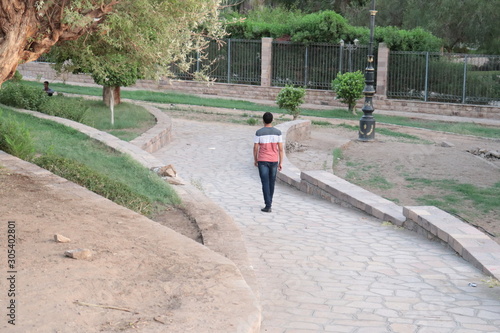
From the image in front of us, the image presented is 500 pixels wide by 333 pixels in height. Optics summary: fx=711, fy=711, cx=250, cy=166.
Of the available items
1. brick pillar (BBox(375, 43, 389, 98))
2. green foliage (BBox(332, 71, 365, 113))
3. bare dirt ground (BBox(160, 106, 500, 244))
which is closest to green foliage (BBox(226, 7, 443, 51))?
brick pillar (BBox(375, 43, 389, 98))

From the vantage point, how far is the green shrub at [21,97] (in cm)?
1711

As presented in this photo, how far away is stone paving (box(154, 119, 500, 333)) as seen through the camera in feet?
20.5

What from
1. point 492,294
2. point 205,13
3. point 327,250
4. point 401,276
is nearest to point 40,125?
point 205,13

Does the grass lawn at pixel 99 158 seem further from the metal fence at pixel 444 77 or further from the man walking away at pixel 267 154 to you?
the metal fence at pixel 444 77

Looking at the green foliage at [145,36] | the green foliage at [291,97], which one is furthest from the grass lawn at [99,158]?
the green foliage at [291,97]

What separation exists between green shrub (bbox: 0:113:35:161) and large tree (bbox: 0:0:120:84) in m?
2.88

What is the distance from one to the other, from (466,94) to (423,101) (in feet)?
5.25

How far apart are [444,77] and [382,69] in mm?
2433

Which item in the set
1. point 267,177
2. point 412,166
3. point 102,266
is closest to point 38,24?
point 102,266

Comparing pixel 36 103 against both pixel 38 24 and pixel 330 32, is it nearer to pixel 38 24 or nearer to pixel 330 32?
pixel 38 24

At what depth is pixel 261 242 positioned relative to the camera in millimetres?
8852

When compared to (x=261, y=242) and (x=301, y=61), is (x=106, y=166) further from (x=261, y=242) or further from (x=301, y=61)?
(x=301, y=61)

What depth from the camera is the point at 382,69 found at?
92.4 feet

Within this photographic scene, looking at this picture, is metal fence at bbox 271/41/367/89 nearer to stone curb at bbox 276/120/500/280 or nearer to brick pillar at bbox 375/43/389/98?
brick pillar at bbox 375/43/389/98
